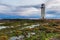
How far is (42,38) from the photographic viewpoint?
79.6 ft

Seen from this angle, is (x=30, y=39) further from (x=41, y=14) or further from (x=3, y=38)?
(x=41, y=14)

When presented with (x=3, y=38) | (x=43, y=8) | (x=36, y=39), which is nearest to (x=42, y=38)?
(x=36, y=39)

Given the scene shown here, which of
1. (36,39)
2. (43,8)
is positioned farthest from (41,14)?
(36,39)

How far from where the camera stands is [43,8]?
81625 mm

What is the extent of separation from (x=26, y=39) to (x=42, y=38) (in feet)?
5.75

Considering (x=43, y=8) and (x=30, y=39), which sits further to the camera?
(x=43, y=8)

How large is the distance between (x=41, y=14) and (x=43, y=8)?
2926mm

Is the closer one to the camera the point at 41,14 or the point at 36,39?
the point at 36,39

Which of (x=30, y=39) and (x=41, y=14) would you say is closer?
(x=30, y=39)

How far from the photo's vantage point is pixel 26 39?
2411cm

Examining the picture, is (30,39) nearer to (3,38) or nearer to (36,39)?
(36,39)

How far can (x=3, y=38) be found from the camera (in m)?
24.2

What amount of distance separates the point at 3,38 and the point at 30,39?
2.93m

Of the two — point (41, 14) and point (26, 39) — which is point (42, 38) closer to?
point (26, 39)
